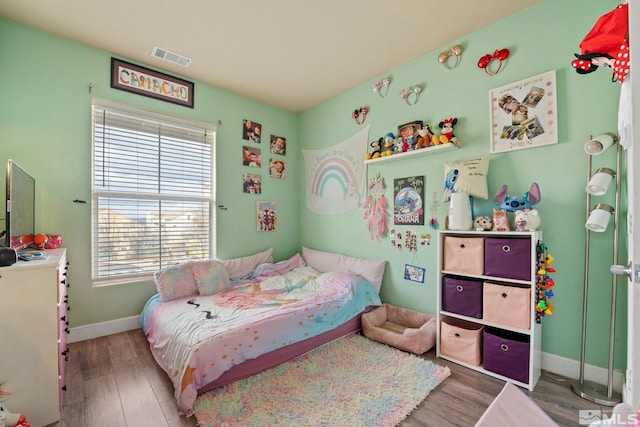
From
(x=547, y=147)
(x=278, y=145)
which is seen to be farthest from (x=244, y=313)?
(x=547, y=147)

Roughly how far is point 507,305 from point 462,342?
45 cm

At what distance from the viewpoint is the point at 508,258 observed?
1874mm

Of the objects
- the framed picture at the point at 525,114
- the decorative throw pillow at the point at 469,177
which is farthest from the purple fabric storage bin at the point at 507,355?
the framed picture at the point at 525,114

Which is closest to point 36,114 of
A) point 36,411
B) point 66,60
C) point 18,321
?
point 66,60

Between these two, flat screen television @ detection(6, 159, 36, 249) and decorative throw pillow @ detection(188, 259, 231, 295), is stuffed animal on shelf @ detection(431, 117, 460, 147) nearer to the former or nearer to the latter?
decorative throw pillow @ detection(188, 259, 231, 295)

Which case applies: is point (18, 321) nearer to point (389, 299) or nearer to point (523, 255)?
point (389, 299)

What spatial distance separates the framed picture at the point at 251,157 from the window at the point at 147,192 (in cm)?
39

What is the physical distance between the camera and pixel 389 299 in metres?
2.89

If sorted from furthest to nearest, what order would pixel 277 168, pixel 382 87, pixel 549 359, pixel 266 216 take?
pixel 277 168 → pixel 266 216 → pixel 382 87 → pixel 549 359

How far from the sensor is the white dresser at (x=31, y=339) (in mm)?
1357

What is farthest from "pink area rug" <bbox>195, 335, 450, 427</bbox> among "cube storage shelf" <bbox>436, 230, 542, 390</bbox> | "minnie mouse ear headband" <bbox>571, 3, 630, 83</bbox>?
"minnie mouse ear headband" <bbox>571, 3, 630, 83</bbox>

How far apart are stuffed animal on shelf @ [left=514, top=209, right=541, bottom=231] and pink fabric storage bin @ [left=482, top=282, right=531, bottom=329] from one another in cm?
41

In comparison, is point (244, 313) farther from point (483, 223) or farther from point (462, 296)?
point (483, 223)

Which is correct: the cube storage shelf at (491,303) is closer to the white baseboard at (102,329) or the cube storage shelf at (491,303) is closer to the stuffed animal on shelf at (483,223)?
the stuffed animal on shelf at (483,223)
